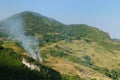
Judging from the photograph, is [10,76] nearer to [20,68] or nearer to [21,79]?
[21,79]

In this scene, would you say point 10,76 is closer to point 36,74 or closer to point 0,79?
point 0,79

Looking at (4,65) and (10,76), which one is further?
(4,65)

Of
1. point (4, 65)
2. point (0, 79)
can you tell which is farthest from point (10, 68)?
point (0, 79)

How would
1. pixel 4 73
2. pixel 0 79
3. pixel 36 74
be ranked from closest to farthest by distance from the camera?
pixel 0 79 → pixel 4 73 → pixel 36 74

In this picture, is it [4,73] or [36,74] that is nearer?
[4,73]

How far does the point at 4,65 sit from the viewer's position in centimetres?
19525

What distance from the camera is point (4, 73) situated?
18238cm

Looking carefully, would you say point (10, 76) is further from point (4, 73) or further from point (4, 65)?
point (4, 65)

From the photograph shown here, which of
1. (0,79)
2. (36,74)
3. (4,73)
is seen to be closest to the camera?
(0,79)

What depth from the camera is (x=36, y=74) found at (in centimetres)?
19462

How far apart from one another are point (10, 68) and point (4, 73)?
8730 mm

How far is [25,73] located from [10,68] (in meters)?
9.25

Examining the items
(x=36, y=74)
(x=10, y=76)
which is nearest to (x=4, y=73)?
(x=10, y=76)

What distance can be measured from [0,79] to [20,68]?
26922 millimetres
